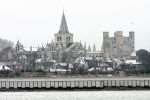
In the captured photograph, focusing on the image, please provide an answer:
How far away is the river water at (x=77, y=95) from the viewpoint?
194 ft

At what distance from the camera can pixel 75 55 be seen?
162250mm

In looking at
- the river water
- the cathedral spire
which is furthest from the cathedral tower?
the river water

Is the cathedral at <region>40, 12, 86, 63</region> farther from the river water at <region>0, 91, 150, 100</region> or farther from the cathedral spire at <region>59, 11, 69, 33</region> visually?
the river water at <region>0, 91, 150, 100</region>

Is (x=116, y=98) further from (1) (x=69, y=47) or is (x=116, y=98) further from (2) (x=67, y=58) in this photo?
(1) (x=69, y=47)

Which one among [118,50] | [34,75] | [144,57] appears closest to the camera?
[34,75]

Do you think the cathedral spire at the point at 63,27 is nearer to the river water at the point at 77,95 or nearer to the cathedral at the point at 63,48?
the cathedral at the point at 63,48

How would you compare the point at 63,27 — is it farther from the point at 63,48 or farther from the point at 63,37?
the point at 63,48

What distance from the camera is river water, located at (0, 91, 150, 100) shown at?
59053 mm

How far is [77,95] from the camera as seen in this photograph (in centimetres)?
6256

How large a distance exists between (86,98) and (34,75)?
43.1m

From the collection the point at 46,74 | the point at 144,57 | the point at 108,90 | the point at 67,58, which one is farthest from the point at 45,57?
the point at 108,90

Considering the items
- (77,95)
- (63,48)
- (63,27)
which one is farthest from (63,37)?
(77,95)

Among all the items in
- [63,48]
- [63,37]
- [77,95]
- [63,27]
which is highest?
[63,27]

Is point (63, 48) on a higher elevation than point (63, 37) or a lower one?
lower
